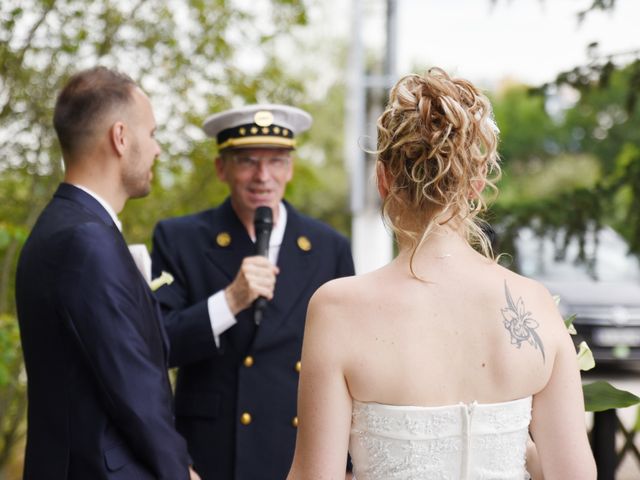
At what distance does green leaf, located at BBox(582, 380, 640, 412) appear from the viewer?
2.54 m

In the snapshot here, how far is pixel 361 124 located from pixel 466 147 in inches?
604

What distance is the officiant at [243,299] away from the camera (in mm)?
3344

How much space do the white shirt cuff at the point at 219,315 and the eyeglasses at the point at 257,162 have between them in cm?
57

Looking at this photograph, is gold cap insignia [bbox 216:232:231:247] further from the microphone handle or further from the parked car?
the parked car

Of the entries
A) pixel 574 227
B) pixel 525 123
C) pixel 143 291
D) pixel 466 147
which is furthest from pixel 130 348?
pixel 525 123

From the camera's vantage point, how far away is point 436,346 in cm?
197

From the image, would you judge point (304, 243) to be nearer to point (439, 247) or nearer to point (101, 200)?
point (101, 200)

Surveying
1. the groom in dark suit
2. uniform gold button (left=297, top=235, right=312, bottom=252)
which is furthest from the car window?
the groom in dark suit

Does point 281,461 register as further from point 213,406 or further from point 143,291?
point 143,291

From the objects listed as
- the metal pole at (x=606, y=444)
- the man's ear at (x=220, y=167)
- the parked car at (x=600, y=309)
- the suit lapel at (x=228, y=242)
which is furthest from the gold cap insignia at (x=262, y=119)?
the parked car at (x=600, y=309)

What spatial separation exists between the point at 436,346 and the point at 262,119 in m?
1.88

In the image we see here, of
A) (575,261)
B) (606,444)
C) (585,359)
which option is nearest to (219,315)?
(585,359)

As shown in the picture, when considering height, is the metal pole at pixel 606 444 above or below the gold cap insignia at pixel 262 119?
below

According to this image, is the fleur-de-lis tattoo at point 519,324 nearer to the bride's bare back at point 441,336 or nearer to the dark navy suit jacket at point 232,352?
the bride's bare back at point 441,336
